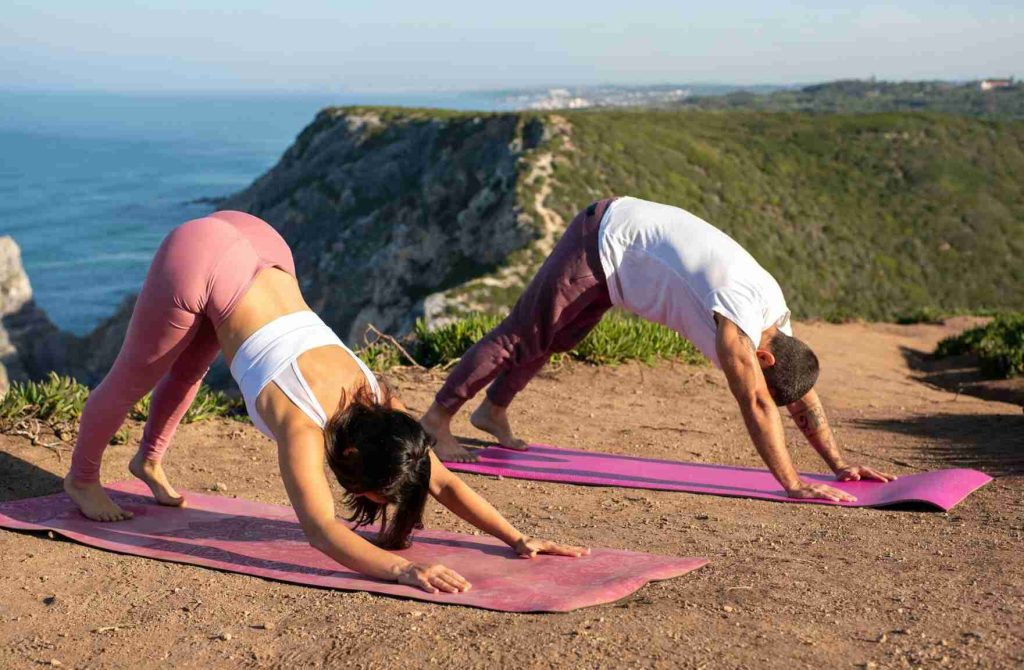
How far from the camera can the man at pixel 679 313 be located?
490 centimetres

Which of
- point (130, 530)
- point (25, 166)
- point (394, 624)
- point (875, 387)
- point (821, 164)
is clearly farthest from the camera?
point (25, 166)

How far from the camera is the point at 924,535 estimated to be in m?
4.82

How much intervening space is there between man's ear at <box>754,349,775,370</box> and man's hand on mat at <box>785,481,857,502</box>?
628mm

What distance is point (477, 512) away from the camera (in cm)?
418


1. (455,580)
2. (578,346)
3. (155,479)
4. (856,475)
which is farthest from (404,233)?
(455,580)

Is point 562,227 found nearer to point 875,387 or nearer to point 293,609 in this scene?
point 875,387

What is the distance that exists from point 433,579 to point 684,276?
6.37 feet

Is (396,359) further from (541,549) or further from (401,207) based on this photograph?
(401,207)

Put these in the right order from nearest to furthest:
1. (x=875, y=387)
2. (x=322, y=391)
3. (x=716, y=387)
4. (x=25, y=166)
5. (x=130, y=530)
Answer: (x=322, y=391) < (x=130, y=530) < (x=716, y=387) < (x=875, y=387) < (x=25, y=166)

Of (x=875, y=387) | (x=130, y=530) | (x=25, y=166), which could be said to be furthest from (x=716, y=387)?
(x=25, y=166)

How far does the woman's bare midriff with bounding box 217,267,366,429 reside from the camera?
12.7ft

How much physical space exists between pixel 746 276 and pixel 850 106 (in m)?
95.3

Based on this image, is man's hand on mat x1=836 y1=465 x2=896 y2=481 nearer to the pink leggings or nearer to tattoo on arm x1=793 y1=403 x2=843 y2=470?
tattoo on arm x1=793 y1=403 x2=843 y2=470

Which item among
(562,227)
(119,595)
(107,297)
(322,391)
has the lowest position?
(107,297)
